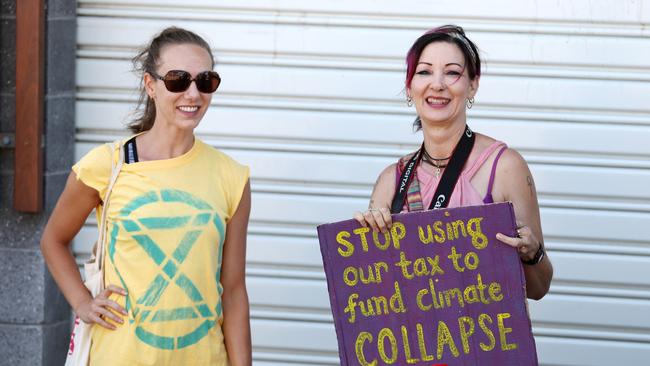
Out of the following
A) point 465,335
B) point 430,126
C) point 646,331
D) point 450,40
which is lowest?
point 646,331

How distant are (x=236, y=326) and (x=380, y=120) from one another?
8.11 ft

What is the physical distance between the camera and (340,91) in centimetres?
658

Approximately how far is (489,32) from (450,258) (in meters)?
2.69

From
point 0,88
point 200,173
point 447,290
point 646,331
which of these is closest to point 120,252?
point 200,173

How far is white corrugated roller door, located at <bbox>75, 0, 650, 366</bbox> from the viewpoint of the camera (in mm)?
6441

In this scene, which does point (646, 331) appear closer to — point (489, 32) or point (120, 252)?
point (489, 32)

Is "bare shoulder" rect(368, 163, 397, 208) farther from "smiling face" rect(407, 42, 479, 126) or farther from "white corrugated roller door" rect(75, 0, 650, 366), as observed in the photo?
"white corrugated roller door" rect(75, 0, 650, 366)

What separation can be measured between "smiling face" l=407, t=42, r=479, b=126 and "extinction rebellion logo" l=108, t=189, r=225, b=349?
900 millimetres

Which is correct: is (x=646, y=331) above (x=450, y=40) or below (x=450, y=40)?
below

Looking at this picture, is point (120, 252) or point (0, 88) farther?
point (0, 88)

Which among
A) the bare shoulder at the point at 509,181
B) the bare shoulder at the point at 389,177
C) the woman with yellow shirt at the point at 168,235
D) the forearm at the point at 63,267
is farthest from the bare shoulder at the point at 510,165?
the forearm at the point at 63,267

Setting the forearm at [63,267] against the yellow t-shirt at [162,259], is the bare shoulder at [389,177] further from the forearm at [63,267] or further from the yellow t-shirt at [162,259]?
the forearm at [63,267]

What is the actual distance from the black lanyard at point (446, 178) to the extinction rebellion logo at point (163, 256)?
71cm

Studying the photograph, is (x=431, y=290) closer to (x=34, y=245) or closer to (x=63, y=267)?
(x=63, y=267)
